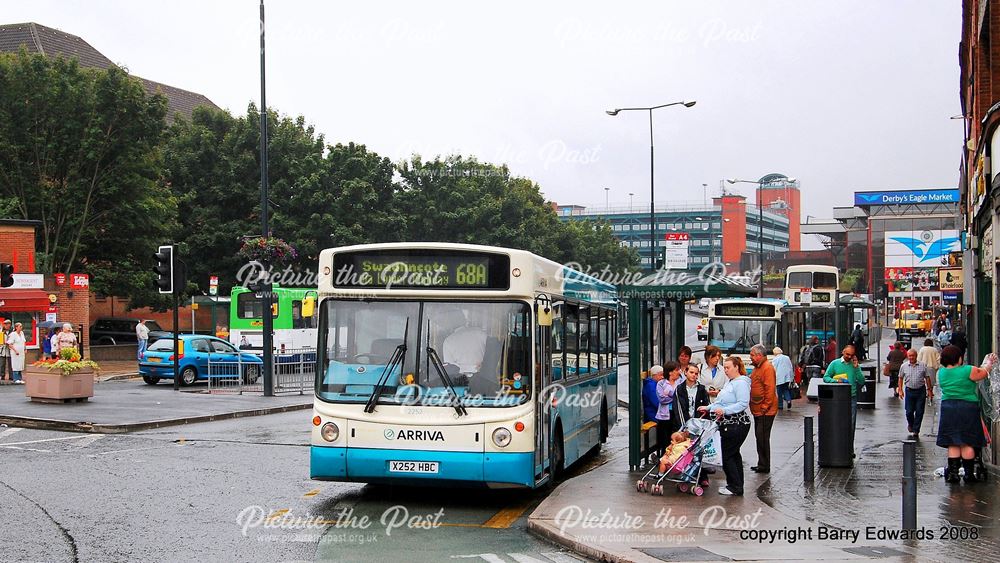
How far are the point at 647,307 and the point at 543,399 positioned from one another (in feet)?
12.7

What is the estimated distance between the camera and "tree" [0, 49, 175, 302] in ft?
131

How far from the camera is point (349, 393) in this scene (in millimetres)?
11438

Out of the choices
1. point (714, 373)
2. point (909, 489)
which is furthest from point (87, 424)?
point (909, 489)

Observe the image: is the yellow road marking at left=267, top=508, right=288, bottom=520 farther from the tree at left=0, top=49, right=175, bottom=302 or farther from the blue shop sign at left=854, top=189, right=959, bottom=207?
the blue shop sign at left=854, top=189, right=959, bottom=207

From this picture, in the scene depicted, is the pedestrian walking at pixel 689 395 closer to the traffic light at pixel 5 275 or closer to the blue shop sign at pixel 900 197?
the traffic light at pixel 5 275

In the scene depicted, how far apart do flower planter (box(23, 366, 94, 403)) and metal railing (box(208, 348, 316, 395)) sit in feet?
17.9

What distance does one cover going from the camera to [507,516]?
1108 cm

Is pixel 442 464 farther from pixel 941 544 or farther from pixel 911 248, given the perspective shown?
pixel 911 248

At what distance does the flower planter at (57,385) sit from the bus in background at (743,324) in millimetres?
17776

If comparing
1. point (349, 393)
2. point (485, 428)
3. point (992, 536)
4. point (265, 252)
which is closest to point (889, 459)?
point (992, 536)

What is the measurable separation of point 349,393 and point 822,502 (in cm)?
522

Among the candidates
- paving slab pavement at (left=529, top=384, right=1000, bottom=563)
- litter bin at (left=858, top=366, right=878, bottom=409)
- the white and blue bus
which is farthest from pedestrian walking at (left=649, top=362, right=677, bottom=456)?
litter bin at (left=858, top=366, right=878, bottom=409)

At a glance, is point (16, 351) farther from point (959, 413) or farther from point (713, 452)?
point (959, 413)

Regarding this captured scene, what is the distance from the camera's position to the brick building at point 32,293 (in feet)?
114
